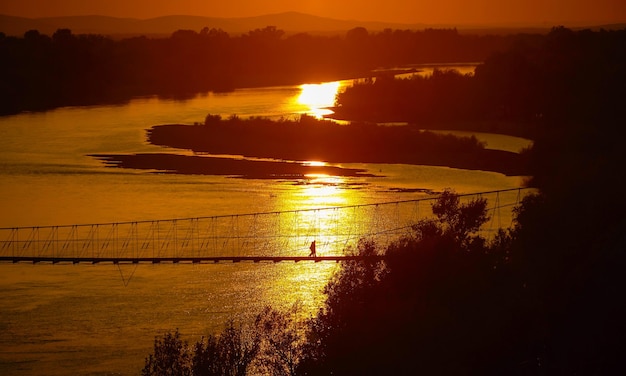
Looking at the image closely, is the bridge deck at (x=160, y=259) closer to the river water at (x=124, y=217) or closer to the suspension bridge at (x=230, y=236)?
the suspension bridge at (x=230, y=236)

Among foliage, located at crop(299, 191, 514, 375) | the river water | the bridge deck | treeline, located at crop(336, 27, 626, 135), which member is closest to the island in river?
the river water

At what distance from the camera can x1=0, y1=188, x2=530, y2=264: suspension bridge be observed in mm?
13609

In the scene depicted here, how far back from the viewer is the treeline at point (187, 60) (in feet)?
118

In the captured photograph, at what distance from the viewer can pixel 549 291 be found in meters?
9.48

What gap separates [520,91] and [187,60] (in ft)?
61.4

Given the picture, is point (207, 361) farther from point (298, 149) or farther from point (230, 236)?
point (298, 149)

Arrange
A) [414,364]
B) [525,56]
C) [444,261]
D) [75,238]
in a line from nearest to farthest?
[414,364], [444,261], [75,238], [525,56]

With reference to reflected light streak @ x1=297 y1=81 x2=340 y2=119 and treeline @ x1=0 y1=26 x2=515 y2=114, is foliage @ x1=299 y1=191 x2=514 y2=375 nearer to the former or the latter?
reflected light streak @ x1=297 y1=81 x2=340 y2=119

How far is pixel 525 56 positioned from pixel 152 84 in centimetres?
1525

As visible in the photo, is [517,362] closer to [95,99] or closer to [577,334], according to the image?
[577,334]

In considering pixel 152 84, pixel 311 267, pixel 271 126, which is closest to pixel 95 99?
pixel 152 84

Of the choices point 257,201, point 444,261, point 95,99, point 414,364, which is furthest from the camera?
point 95,99

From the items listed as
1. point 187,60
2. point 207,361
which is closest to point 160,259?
point 207,361

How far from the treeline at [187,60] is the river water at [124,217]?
5.83 m
